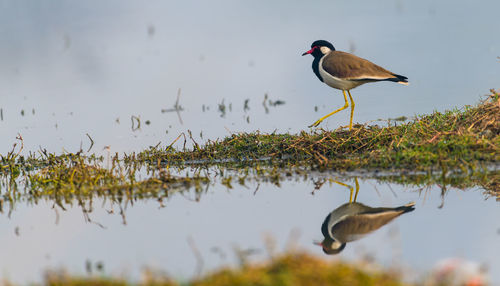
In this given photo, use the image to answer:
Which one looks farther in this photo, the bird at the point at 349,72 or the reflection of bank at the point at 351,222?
the bird at the point at 349,72

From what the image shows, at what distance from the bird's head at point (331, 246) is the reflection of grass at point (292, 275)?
4.82 feet

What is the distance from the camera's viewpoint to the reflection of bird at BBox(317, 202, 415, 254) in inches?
243

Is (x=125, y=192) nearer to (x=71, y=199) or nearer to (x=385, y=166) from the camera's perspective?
(x=71, y=199)

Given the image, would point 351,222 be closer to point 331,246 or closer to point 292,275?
point 331,246

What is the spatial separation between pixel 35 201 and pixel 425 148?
502cm

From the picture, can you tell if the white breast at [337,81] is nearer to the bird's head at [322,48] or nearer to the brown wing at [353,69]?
the brown wing at [353,69]

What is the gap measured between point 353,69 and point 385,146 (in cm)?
164

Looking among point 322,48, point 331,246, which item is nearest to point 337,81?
point 322,48

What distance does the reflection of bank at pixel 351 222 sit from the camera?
20.3 ft

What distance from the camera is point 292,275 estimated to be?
4254mm

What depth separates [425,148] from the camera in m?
8.74

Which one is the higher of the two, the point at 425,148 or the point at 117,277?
the point at 425,148

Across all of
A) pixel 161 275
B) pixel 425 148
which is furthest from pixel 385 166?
pixel 161 275

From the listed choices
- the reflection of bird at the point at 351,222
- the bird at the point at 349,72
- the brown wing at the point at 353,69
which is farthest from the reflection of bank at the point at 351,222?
the brown wing at the point at 353,69
